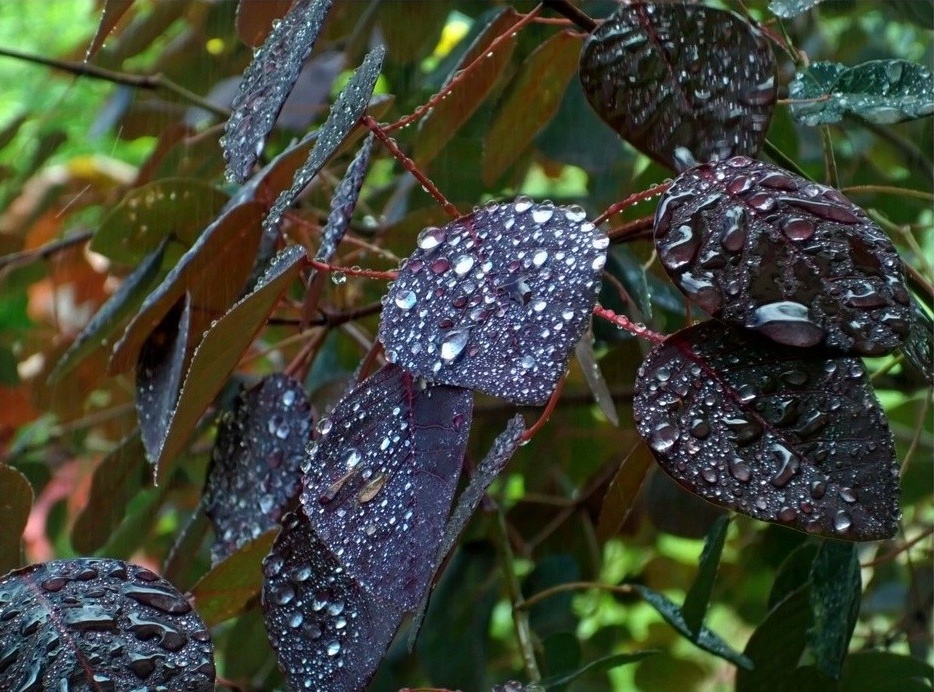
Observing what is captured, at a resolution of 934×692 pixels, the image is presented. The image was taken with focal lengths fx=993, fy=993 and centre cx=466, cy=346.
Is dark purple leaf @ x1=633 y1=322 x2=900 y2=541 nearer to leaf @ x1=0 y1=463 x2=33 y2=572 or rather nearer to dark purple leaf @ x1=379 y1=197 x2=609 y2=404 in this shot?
dark purple leaf @ x1=379 y1=197 x2=609 y2=404

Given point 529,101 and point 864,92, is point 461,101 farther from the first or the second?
point 864,92

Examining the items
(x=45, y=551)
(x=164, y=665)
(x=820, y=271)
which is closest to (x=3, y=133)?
(x=164, y=665)

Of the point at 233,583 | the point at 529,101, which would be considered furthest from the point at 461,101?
the point at 233,583

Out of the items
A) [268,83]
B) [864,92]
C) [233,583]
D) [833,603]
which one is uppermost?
[268,83]

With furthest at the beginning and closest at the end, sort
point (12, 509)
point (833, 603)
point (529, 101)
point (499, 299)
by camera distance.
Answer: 1. point (529, 101)
2. point (833, 603)
3. point (12, 509)
4. point (499, 299)

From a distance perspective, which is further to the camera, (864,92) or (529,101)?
(529,101)

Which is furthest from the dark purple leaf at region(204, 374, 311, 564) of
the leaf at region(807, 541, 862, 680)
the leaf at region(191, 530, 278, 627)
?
the leaf at region(807, 541, 862, 680)
